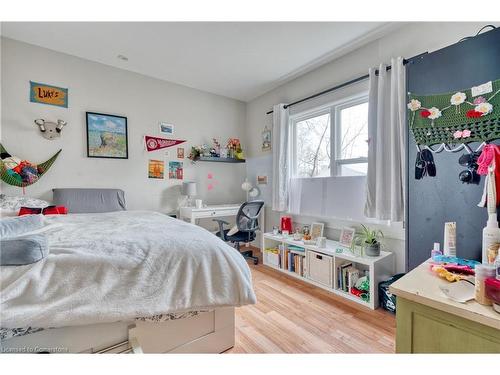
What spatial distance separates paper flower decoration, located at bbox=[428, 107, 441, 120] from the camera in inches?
41.0

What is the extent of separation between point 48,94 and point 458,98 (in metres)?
3.55

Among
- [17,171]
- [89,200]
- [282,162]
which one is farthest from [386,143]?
[17,171]

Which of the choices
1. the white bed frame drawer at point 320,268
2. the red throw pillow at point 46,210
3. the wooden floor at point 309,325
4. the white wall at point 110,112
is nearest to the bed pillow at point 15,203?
the red throw pillow at point 46,210

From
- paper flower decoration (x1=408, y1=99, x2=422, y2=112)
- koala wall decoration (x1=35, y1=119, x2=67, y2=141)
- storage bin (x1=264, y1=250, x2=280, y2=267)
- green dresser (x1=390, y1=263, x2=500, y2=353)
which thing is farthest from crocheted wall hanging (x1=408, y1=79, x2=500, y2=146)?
koala wall decoration (x1=35, y1=119, x2=67, y2=141)

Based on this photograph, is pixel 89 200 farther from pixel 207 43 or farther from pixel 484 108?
pixel 484 108

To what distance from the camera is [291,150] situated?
3133 millimetres

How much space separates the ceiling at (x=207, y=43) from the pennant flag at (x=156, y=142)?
2.84ft

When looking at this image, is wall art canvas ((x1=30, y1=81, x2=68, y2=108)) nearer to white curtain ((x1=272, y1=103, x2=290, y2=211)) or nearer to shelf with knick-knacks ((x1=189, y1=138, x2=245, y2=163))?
shelf with knick-knacks ((x1=189, y1=138, x2=245, y2=163))

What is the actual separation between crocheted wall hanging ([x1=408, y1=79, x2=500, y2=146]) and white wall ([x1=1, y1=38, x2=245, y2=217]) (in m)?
2.99

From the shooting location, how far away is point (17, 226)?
46.1 inches

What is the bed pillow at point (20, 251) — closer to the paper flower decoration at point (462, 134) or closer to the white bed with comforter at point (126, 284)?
the white bed with comforter at point (126, 284)
